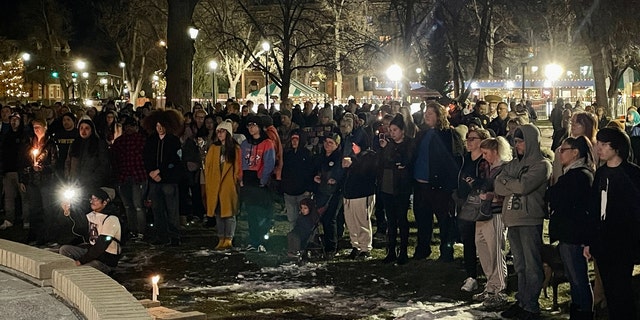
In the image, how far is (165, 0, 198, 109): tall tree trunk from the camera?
23.0 m

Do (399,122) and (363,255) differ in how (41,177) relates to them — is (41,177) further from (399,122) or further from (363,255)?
(399,122)

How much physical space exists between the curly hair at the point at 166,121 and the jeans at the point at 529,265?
6378 mm

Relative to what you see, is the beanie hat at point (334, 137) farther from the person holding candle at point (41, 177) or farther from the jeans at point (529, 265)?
the person holding candle at point (41, 177)

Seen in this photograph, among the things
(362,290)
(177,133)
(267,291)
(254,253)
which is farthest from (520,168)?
(177,133)

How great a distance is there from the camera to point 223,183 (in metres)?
13.5

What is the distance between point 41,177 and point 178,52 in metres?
9.24

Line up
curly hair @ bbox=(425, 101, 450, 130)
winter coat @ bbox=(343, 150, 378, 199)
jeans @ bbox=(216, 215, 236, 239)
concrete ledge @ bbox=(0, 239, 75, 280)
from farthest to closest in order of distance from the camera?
jeans @ bbox=(216, 215, 236, 239) → winter coat @ bbox=(343, 150, 378, 199) → curly hair @ bbox=(425, 101, 450, 130) → concrete ledge @ bbox=(0, 239, 75, 280)

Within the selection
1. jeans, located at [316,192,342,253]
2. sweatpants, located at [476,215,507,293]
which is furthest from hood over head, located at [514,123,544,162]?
jeans, located at [316,192,342,253]

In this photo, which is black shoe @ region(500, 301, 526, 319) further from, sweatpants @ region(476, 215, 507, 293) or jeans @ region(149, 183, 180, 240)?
jeans @ region(149, 183, 180, 240)

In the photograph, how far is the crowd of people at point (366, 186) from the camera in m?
8.23

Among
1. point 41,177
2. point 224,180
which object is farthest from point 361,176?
point 41,177

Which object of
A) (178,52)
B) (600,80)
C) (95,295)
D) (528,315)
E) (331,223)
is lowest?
(528,315)

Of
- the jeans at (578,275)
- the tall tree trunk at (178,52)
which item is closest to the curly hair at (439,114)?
the jeans at (578,275)

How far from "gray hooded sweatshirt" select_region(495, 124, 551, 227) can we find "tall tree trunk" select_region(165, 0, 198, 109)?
15271 mm
